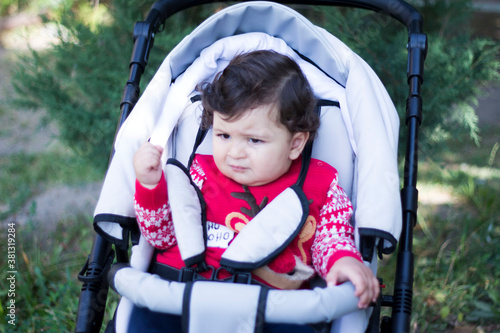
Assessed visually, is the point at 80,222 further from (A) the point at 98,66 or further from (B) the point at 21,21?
(B) the point at 21,21

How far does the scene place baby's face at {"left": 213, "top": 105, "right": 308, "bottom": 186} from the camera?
66.7 inches

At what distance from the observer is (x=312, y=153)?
205 cm

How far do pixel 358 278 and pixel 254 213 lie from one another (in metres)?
0.47

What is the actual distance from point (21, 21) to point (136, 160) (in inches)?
210

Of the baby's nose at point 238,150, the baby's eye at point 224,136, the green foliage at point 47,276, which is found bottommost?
the green foliage at point 47,276

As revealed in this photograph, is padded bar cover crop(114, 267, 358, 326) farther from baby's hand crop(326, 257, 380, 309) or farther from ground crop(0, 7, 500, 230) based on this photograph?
ground crop(0, 7, 500, 230)

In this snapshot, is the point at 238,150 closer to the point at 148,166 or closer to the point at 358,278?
the point at 148,166

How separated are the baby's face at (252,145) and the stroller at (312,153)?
19 cm

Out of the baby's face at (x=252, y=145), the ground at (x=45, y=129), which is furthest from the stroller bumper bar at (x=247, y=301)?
Result: the ground at (x=45, y=129)

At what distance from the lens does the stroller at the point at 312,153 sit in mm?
1346

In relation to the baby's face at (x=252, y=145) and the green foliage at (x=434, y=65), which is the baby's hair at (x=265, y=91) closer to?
the baby's face at (x=252, y=145)

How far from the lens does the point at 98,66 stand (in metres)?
3.15

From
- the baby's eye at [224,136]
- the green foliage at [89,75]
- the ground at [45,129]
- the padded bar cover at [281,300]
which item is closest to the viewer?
the padded bar cover at [281,300]

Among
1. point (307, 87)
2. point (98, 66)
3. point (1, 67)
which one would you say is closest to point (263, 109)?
point (307, 87)
